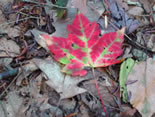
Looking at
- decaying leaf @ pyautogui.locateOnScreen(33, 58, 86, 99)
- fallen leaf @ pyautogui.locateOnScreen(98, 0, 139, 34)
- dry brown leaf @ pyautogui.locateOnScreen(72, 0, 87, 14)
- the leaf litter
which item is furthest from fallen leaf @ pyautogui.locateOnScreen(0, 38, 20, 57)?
fallen leaf @ pyautogui.locateOnScreen(98, 0, 139, 34)

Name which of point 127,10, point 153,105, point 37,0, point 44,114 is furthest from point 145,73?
point 37,0

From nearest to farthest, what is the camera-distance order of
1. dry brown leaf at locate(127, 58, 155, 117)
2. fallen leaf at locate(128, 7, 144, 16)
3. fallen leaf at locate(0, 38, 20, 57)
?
dry brown leaf at locate(127, 58, 155, 117) → fallen leaf at locate(0, 38, 20, 57) → fallen leaf at locate(128, 7, 144, 16)

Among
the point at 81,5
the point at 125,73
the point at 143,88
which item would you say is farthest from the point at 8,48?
the point at 143,88

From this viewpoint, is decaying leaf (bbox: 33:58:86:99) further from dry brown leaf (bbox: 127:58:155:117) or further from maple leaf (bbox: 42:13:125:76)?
dry brown leaf (bbox: 127:58:155:117)

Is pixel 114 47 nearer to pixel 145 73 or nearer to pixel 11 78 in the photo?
pixel 145 73

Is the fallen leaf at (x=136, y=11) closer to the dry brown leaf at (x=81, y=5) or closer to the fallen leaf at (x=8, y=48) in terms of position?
the dry brown leaf at (x=81, y=5)

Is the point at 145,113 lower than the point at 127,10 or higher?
lower

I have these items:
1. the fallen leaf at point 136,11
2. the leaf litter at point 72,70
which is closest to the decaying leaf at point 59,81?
the leaf litter at point 72,70
